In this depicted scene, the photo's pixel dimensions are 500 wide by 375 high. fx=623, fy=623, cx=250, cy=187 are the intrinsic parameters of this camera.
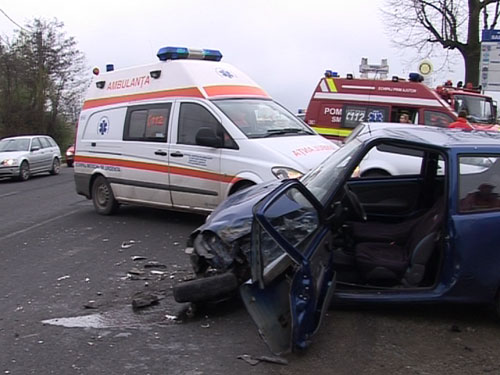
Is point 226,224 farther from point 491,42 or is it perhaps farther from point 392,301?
point 491,42

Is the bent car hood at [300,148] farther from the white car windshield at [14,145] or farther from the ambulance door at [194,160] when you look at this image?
the white car windshield at [14,145]

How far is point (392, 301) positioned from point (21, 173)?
1762 cm

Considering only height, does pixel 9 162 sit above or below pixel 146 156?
below

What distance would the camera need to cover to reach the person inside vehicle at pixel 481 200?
4746 millimetres

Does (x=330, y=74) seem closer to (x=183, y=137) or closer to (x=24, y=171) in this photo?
(x=183, y=137)

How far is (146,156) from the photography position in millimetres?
9469

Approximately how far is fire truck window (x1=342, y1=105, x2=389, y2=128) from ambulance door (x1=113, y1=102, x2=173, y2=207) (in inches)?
240

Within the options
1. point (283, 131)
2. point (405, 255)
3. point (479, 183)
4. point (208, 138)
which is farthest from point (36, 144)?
point (479, 183)

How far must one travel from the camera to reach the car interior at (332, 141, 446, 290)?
4941 mm

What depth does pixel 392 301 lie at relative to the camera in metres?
4.80

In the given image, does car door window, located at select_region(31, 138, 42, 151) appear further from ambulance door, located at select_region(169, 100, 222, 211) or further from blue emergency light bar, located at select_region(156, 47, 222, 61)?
ambulance door, located at select_region(169, 100, 222, 211)

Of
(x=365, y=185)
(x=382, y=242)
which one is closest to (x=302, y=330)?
(x=382, y=242)

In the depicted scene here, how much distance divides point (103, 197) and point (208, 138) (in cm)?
312

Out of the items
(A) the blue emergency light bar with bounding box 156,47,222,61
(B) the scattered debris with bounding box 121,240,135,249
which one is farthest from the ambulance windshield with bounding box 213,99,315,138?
(B) the scattered debris with bounding box 121,240,135,249
